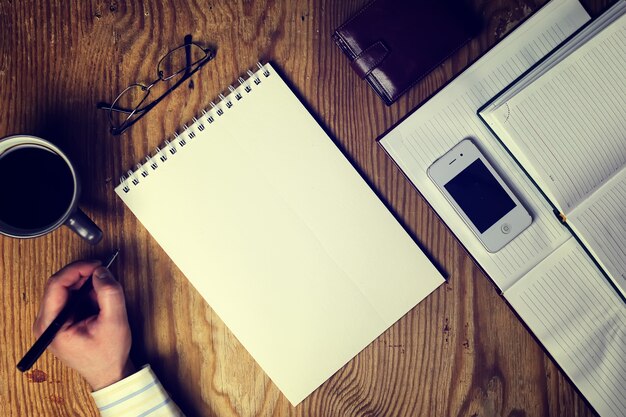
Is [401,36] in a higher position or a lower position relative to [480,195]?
higher

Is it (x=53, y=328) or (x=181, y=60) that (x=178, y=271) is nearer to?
(x=53, y=328)

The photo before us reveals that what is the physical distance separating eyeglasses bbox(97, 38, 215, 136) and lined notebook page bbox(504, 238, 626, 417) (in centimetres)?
60

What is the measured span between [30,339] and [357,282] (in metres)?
0.51

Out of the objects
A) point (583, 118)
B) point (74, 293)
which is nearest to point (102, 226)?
point (74, 293)

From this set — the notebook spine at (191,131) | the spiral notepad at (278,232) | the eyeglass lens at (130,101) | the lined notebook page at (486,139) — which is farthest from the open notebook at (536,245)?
the eyeglass lens at (130,101)

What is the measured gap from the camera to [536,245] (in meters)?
0.71

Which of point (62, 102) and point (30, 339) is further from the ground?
point (62, 102)

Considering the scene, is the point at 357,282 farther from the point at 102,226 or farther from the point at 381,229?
the point at 102,226

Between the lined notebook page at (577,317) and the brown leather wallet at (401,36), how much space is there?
36 cm

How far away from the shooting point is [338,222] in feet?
2.35

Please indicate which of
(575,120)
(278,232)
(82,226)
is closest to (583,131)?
(575,120)

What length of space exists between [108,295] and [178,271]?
10 cm

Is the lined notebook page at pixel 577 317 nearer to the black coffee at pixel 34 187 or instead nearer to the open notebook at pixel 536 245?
the open notebook at pixel 536 245

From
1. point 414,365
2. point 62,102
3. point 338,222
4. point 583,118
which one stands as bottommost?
point 414,365
